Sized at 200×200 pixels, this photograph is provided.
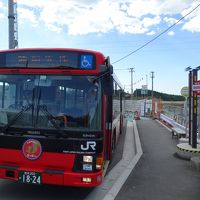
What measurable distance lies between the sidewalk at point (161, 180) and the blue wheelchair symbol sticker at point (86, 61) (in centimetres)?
278

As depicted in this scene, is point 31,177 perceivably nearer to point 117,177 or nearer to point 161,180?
point 117,177

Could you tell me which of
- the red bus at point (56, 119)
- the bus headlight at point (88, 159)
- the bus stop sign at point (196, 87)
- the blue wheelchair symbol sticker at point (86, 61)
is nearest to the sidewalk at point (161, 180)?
the bus headlight at point (88, 159)

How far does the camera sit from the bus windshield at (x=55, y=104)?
23.3 ft

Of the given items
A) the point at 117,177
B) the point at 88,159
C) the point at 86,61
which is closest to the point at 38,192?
the point at 88,159

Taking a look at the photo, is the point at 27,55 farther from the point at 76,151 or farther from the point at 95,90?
the point at 76,151

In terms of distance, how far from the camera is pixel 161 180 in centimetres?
949

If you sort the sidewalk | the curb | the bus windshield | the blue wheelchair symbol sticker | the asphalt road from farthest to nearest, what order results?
the sidewalk → the curb → the asphalt road → the blue wheelchair symbol sticker → the bus windshield

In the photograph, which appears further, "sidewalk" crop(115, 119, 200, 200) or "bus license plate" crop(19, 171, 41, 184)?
"sidewalk" crop(115, 119, 200, 200)

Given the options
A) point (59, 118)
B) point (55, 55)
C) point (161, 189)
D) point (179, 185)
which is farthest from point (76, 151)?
point (179, 185)

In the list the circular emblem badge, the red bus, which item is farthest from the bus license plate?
the circular emblem badge

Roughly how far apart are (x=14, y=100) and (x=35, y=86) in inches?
20.1

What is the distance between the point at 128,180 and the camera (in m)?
9.28

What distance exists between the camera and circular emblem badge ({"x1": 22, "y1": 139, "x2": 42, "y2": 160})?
714 centimetres

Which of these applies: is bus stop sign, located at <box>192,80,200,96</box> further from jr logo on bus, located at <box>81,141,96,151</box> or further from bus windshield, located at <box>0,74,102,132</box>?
jr logo on bus, located at <box>81,141,96,151</box>
